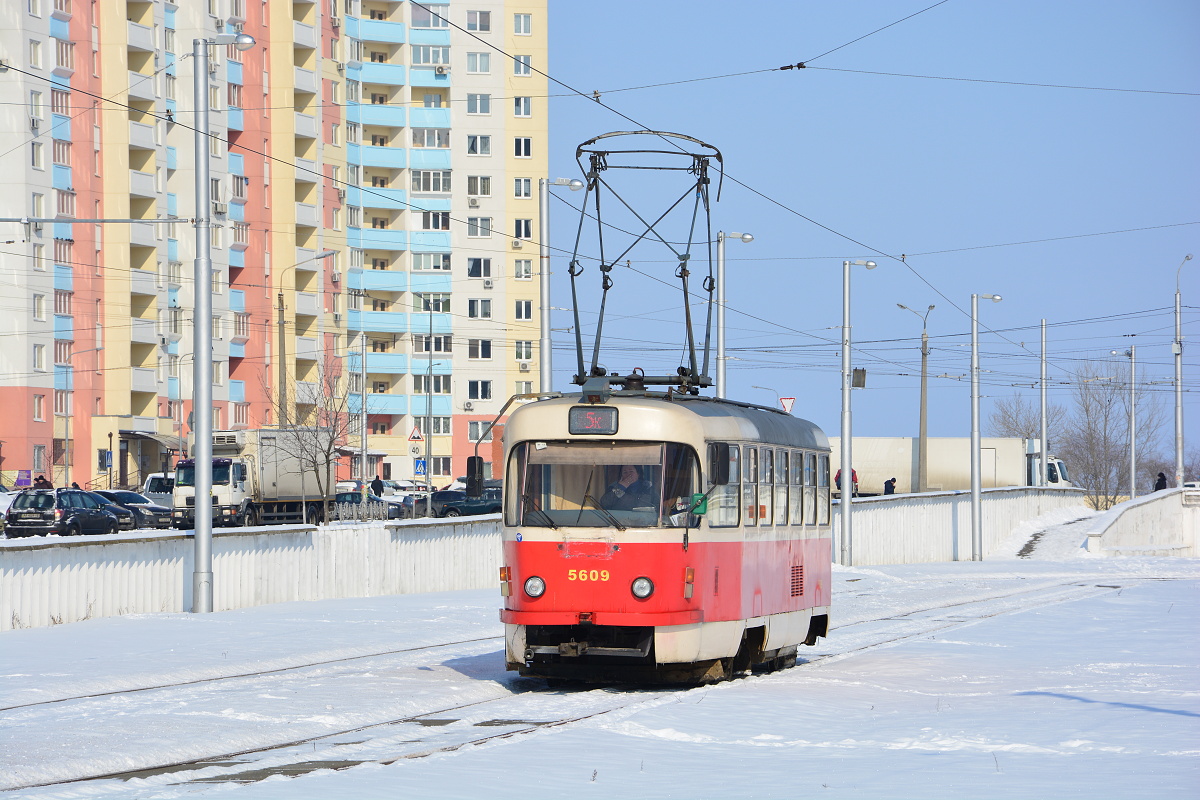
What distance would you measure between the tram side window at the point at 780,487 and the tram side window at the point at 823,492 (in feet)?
5.24

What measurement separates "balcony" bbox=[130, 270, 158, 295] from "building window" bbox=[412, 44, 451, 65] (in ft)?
97.4

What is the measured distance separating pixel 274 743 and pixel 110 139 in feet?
241

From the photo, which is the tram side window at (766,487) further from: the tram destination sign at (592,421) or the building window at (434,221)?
the building window at (434,221)

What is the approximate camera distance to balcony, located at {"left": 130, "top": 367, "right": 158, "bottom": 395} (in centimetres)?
8188

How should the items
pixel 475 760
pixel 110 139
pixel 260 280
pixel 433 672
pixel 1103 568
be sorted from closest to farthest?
pixel 475 760 → pixel 433 672 → pixel 1103 568 → pixel 110 139 → pixel 260 280

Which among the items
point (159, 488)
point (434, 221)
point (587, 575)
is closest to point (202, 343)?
point (587, 575)

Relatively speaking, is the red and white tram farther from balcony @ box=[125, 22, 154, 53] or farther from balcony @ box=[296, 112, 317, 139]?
balcony @ box=[296, 112, 317, 139]

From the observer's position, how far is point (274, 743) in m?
11.5

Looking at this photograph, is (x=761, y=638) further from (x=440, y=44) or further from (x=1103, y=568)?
(x=440, y=44)

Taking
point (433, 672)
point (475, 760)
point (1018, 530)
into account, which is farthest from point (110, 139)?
point (475, 760)

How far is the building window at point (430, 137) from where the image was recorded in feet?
351

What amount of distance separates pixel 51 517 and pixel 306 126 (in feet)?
170

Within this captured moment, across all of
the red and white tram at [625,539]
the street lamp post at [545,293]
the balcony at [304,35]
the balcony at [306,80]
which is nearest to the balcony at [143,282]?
the balcony at [306,80]

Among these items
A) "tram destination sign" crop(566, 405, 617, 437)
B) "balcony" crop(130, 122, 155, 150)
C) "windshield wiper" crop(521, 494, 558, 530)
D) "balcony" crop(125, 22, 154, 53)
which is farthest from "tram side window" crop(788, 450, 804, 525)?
"balcony" crop(125, 22, 154, 53)
